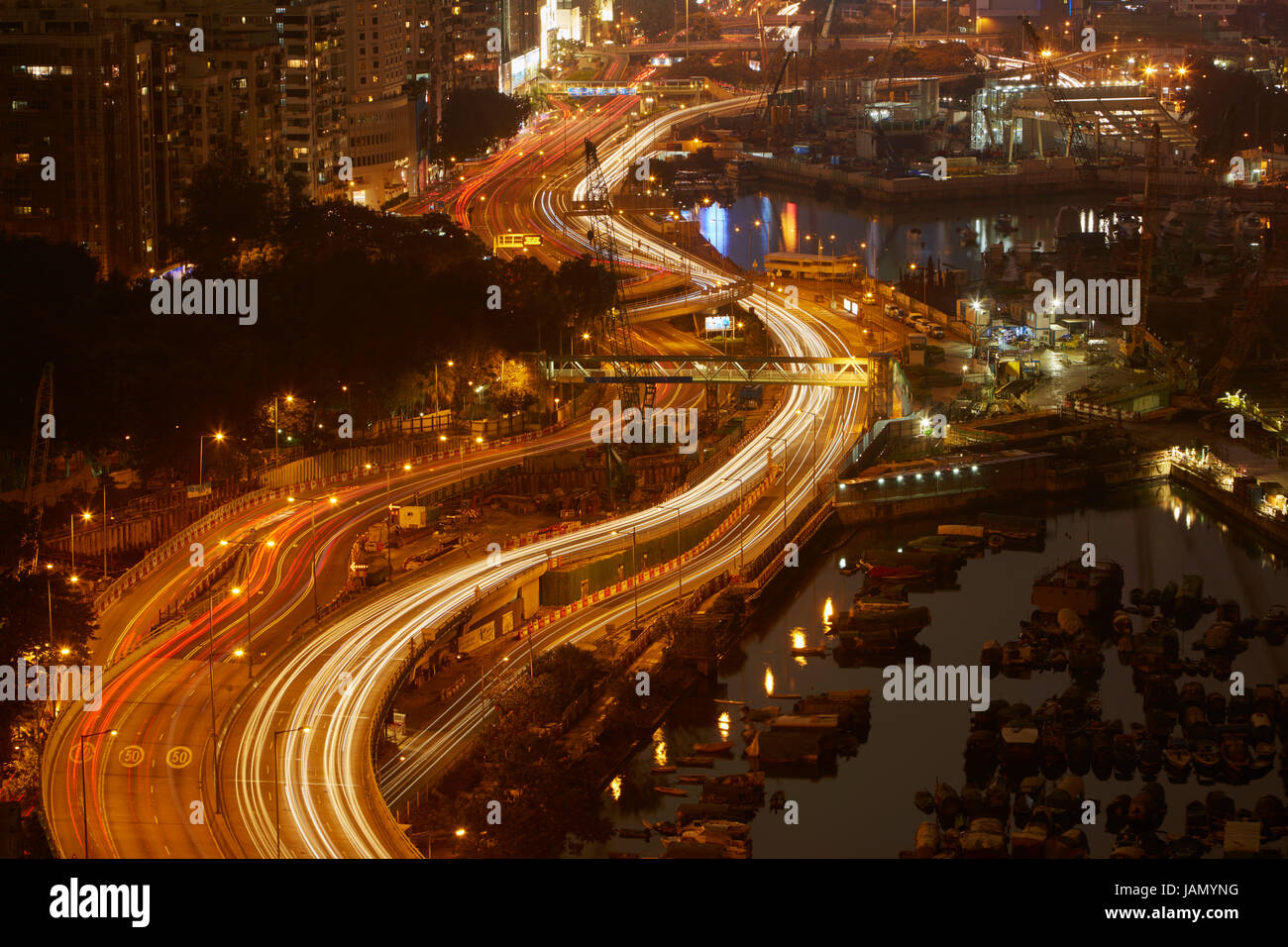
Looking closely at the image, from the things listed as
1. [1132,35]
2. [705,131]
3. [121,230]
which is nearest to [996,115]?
[705,131]

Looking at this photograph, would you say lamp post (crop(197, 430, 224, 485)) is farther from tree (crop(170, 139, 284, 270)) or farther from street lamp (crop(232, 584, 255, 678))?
tree (crop(170, 139, 284, 270))

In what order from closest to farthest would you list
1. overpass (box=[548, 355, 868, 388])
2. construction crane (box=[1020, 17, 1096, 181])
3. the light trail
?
the light trail → overpass (box=[548, 355, 868, 388]) → construction crane (box=[1020, 17, 1096, 181])

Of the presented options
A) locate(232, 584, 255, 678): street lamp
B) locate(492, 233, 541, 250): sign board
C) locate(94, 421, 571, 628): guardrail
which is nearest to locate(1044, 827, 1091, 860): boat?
locate(232, 584, 255, 678): street lamp

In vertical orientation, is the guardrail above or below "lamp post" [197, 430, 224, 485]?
below

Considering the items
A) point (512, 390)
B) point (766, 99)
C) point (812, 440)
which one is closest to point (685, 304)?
point (812, 440)

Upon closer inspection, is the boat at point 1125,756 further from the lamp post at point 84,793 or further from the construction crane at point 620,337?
the construction crane at point 620,337

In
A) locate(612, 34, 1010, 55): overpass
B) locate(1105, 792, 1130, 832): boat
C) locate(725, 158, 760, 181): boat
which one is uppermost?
locate(612, 34, 1010, 55): overpass
